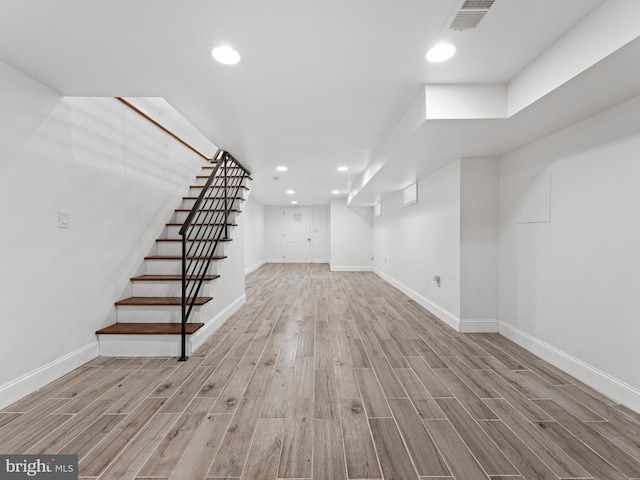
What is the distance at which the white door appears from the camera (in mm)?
10336

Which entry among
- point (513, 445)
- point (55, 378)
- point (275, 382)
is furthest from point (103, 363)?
point (513, 445)

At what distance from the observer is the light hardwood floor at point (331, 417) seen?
1.29m

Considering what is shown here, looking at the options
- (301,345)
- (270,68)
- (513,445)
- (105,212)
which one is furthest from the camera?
(301,345)

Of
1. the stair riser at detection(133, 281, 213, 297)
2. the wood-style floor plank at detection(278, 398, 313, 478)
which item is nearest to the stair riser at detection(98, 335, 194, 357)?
the stair riser at detection(133, 281, 213, 297)

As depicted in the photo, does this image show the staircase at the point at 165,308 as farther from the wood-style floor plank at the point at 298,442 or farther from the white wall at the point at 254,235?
the white wall at the point at 254,235

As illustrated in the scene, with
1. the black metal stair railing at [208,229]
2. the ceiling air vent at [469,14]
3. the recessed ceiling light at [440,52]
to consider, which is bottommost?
the black metal stair railing at [208,229]

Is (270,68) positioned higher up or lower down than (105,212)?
higher up

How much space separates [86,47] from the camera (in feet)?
5.38

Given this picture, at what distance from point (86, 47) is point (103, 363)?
2342 mm

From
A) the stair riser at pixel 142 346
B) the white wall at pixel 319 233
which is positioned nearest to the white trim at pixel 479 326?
the stair riser at pixel 142 346

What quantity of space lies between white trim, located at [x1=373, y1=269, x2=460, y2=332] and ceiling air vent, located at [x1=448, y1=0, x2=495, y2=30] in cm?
275

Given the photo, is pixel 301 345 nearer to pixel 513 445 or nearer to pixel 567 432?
pixel 513 445

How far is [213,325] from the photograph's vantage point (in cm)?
305

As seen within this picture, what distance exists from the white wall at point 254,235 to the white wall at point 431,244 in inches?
158
